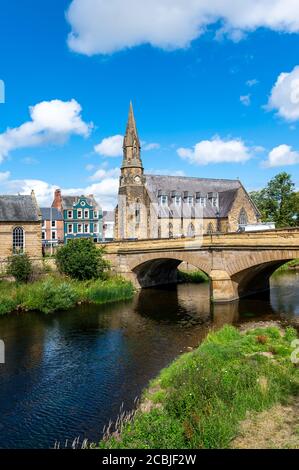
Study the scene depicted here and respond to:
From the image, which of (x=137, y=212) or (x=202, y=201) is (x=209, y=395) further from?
(x=202, y=201)

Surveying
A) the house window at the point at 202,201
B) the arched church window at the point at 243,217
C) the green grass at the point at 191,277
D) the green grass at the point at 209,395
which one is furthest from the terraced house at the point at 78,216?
the green grass at the point at 209,395

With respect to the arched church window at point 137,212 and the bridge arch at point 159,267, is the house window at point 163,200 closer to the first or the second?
the arched church window at point 137,212

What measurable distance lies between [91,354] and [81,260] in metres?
17.6

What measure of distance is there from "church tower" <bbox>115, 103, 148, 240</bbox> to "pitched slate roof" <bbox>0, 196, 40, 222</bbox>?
15.2 m

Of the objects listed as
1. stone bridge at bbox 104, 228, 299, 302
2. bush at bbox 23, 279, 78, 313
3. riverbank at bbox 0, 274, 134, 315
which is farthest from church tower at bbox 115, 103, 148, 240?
bush at bbox 23, 279, 78, 313

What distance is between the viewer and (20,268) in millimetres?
37344

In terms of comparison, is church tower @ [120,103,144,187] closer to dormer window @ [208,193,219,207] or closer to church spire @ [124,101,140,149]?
church spire @ [124,101,140,149]

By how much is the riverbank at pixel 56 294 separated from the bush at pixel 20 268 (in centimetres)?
98

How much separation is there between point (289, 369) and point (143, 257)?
26290 mm

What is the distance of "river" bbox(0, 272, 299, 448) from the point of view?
14854 millimetres

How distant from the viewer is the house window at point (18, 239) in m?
44.0

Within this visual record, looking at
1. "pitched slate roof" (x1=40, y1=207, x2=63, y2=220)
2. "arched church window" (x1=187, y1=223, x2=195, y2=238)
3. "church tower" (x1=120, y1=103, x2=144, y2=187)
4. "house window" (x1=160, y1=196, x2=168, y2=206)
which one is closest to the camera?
"church tower" (x1=120, y1=103, x2=144, y2=187)

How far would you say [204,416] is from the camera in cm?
1238
